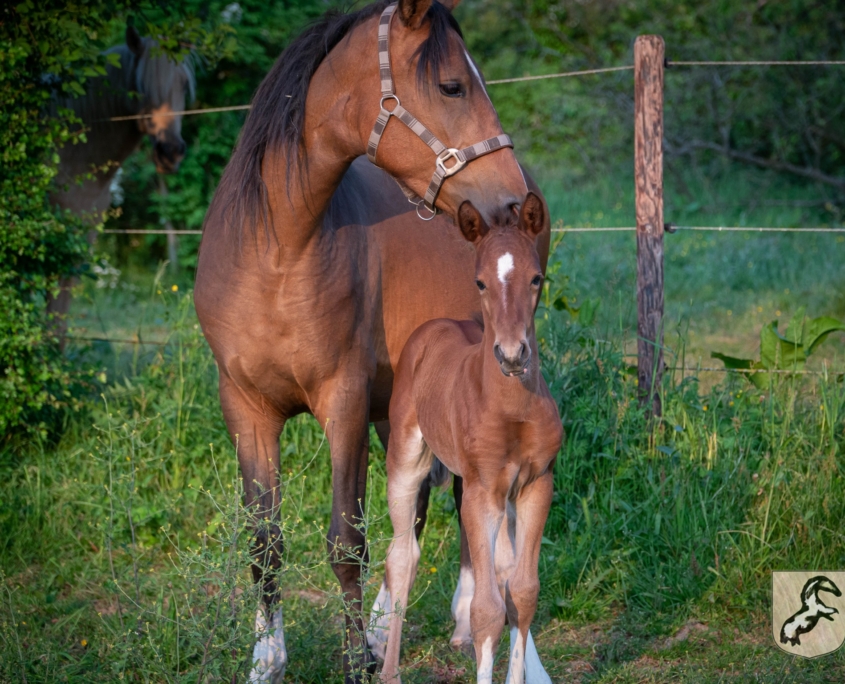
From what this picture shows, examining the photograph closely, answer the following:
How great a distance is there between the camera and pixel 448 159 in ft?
9.26

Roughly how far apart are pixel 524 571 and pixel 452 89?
59.9 inches

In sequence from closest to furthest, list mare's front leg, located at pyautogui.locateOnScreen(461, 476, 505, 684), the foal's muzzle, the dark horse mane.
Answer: the foal's muzzle, mare's front leg, located at pyautogui.locateOnScreen(461, 476, 505, 684), the dark horse mane

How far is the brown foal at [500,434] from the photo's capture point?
8.36ft

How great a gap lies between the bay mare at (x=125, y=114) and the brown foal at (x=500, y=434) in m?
4.18

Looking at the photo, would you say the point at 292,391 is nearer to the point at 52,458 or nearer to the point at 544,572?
the point at 544,572

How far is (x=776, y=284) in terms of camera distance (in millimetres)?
8422

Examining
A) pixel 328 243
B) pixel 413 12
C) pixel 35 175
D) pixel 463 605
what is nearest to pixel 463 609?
pixel 463 605

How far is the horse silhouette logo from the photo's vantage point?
3.37 m

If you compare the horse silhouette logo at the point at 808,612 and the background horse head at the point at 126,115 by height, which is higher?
the background horse head at the point at 126,115

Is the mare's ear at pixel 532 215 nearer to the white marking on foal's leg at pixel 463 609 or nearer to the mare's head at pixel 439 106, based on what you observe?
the mare's head at pixel 439 106

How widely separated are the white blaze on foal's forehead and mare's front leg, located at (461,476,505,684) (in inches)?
26.3

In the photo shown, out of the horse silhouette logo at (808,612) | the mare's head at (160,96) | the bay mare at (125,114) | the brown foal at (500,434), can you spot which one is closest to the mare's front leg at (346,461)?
the brown foal at (500,434)

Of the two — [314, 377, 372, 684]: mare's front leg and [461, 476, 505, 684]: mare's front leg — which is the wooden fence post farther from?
[461, 476, 505, 684]: mare's front leg

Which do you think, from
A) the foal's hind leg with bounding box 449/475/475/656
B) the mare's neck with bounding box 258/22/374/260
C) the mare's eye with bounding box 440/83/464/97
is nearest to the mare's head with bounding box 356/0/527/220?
the mare's eye with bounding box 440/83/464/97
